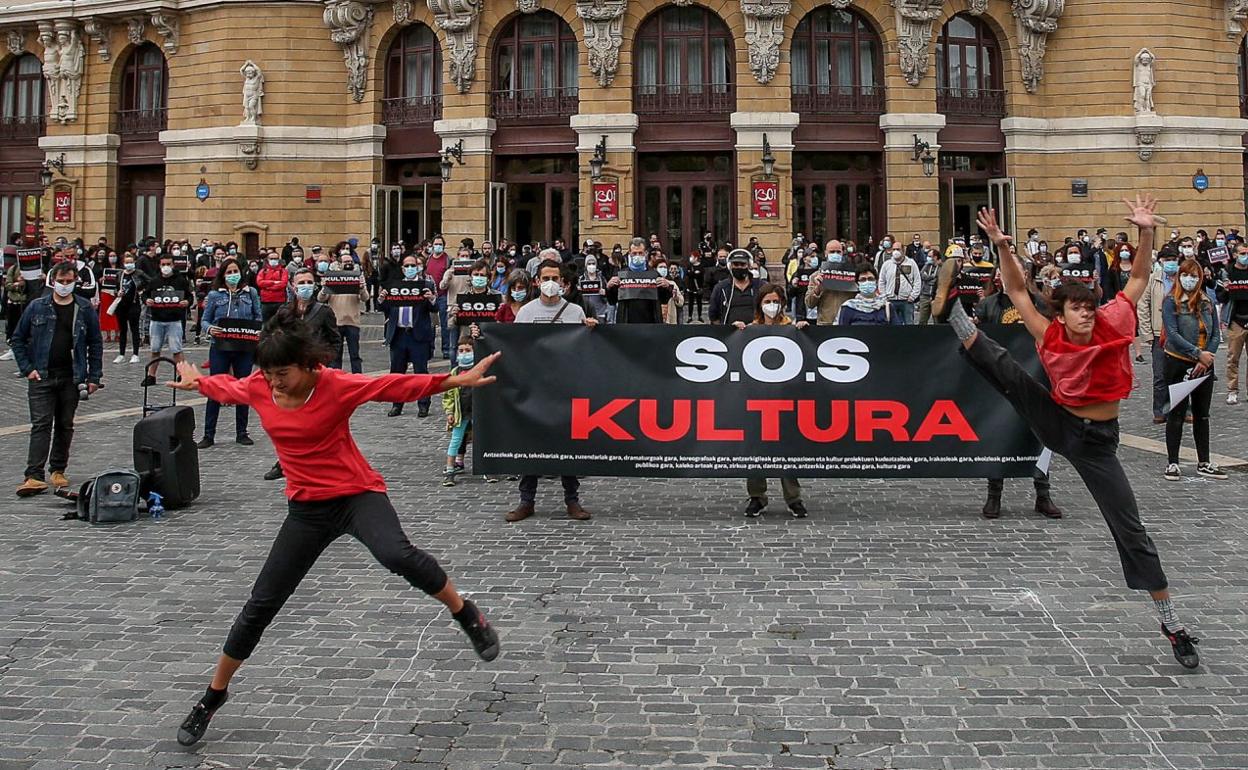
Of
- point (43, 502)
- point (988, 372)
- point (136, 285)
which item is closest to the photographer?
point (988, 372)

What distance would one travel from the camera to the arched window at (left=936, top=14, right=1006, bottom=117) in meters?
33.3

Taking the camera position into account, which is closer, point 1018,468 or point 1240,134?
point 1018,468

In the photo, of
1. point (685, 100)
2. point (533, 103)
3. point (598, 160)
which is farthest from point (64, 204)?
point (685, 100)

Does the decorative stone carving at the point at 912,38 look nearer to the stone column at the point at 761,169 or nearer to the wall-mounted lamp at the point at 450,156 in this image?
the stone column at the point at 761,169

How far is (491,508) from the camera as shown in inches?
388

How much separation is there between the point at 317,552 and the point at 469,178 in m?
28.8

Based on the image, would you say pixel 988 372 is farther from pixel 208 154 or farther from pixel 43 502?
pixel 208 154

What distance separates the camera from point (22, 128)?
39.4m

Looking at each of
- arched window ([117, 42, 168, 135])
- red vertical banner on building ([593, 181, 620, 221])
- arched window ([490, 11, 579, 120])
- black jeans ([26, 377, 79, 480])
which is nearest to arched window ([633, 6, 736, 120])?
arched window ([490, 11, 579, 120])

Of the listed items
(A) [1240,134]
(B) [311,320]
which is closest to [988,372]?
(B) [311,320]

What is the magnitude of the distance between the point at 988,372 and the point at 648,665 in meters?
2.46

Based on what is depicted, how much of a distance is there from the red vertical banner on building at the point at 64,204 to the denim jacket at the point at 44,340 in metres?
30.5

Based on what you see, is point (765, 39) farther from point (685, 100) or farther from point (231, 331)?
point (231, 331)

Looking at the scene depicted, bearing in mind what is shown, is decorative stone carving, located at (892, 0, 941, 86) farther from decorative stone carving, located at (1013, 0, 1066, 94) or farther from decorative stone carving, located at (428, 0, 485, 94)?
decorative stone carving, located at (428, 0, 485, 94)
